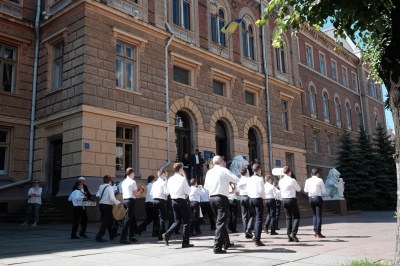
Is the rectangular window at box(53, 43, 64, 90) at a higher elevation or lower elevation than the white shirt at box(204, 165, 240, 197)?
higher

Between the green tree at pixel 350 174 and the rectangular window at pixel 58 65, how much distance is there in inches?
875

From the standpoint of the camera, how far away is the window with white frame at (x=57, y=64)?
18234 mm

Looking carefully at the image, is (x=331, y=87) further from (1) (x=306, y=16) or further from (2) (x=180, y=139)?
(1) (x=306, y=16)

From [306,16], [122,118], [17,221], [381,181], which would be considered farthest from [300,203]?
[306,16]

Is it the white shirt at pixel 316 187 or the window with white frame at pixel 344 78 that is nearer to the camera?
the white shirt at pixel 316 187

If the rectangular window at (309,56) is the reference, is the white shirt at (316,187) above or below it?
below

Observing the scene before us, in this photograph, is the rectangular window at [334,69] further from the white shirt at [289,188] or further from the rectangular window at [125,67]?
the white shirt at [289,188]

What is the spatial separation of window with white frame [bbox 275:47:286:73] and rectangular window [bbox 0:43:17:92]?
18.7 m

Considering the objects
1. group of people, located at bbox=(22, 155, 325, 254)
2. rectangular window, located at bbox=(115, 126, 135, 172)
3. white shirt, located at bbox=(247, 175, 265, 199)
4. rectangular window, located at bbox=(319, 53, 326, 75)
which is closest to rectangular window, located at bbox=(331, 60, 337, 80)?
rectangular window, located at bbox=(319, 53, 326, 75)

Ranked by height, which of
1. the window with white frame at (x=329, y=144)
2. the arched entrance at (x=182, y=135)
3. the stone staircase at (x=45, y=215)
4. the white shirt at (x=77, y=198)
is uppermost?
the window with white frame at (x=329, y=144)

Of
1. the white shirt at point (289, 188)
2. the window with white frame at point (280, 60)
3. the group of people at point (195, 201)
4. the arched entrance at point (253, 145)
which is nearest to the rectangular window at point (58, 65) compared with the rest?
the group of people at point (195, 201)

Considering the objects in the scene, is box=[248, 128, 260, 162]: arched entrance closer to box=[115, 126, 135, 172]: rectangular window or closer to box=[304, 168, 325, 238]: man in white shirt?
box=[115, 126, 135, 172]: rectangular window

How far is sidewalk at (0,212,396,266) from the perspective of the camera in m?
7.43

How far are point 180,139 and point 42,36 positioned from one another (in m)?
8.61
